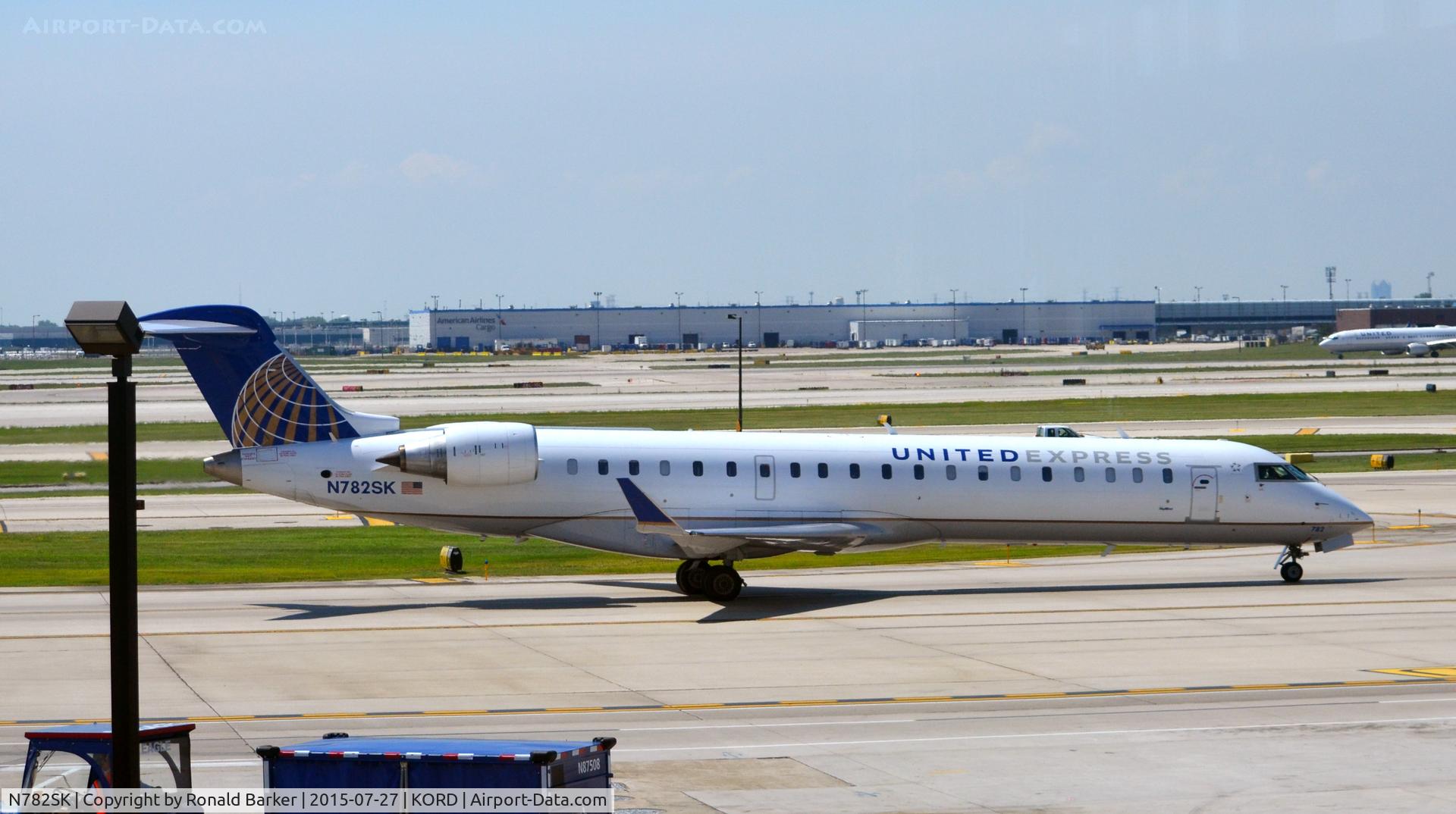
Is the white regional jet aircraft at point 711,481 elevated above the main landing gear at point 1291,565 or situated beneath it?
elevated above

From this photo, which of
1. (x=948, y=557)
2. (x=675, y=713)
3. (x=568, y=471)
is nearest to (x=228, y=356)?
(x=568, y=471)

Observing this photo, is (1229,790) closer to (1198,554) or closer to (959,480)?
(959,480)

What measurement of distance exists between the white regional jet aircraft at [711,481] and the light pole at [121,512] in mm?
18990

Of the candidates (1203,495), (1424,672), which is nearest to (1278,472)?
(1203,495)

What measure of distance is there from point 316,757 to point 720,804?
4.91m

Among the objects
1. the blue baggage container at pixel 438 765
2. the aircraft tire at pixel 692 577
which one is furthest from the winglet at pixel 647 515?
the blue baggage container at pixel 438 765

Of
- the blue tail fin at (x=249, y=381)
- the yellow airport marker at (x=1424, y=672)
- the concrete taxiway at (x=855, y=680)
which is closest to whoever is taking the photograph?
the concrete taxiway at (x=855, y=680)

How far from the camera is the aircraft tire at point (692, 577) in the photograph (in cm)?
3350

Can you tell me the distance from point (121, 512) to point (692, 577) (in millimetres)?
21357

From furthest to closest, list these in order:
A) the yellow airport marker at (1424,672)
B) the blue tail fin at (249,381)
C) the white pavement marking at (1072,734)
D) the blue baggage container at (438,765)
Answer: the blue tail fin at (249,381)
the yellow airport marker at (1424,672)
the white pavement marking at (1072,734)
the blue baggage container at (438,765)

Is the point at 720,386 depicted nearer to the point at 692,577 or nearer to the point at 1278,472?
the point at 1278,472

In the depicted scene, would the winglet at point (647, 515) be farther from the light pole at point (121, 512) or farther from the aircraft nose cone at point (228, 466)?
the light pole at point (121, 512)

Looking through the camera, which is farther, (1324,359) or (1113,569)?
(1324,359)

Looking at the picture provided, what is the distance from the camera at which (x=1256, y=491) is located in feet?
116
